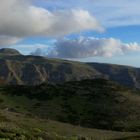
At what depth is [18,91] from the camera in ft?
594

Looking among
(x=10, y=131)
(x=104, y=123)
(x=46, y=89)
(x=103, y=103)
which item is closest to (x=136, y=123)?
(x=104, y=123)

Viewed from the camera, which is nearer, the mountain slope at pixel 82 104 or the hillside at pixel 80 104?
the hillside at pixel 80 104

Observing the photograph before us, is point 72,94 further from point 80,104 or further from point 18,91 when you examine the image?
point 18,91

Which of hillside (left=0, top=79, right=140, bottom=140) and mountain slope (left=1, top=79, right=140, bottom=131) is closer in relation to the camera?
hillside (left=0, top=79, right=140, bottom=140)

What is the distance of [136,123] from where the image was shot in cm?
13188

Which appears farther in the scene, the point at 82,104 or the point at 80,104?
the point at 80,104

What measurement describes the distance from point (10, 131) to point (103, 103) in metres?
135

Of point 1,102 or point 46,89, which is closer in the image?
point 1,102

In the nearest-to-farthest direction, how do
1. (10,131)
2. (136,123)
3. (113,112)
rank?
(10,131) < (136,123) < (113,112)

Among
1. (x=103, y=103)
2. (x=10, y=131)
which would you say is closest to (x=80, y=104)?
(x=103, y=103)

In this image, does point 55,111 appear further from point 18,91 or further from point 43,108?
point 18,91

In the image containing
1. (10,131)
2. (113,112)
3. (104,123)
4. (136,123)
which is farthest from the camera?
(113,112)

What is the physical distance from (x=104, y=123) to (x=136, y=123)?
1334cm

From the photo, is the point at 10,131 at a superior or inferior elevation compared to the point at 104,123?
superior
